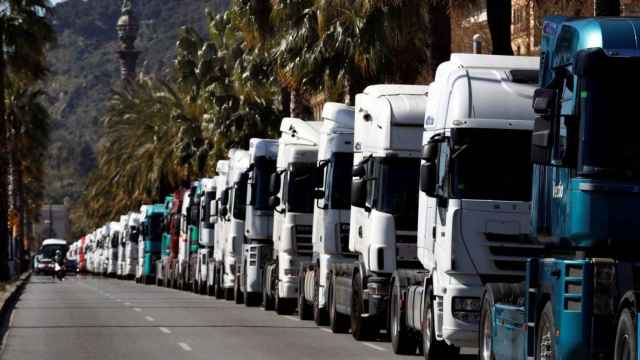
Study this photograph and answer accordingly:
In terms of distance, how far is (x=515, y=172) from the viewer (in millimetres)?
19828

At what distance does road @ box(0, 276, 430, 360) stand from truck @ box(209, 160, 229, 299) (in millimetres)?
6424

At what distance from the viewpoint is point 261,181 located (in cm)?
4038

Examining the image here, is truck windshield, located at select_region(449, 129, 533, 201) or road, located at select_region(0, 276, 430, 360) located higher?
truck windshield, located at select_region(449, 129, 533, 201)

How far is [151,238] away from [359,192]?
2065 inches

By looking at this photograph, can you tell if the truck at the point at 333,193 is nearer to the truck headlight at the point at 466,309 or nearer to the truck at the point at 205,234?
the truck headlight at the point at 466,309

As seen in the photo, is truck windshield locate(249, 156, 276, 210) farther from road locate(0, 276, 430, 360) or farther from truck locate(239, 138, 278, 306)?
road locate(0, 276, 430, 360)

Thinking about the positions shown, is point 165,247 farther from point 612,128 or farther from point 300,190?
point 612,128

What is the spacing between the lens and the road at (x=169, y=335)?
23.4 meters

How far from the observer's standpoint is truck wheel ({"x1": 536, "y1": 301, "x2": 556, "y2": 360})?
1478cm

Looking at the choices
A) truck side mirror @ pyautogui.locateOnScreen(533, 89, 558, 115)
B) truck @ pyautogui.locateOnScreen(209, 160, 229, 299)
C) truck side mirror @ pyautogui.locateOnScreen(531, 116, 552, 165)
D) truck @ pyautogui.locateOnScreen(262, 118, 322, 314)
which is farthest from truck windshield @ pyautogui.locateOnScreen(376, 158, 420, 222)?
truck @ pyautogui.locateOnScreen(209, 160, 229, 299)

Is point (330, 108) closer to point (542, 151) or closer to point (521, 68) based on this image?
point (521, 68)

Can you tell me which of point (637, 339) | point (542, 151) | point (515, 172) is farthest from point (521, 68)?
point (637, 339)

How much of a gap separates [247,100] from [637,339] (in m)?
54.1

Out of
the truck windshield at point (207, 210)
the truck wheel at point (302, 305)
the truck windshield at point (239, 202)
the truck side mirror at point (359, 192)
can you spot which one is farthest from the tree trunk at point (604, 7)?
the truck windshield at point (207, 210)
